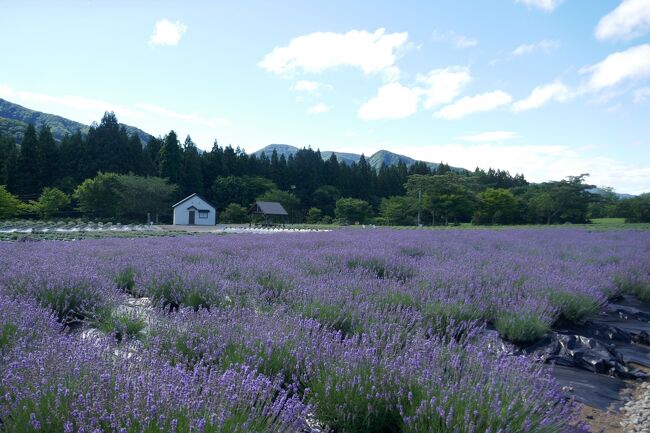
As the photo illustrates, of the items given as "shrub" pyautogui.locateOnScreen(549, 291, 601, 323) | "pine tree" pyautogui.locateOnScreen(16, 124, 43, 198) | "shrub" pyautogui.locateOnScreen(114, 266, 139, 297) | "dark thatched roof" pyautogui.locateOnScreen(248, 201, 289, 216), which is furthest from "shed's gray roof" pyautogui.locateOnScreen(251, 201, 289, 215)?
"shrub" pyautogui.locateOnScreen(549, 291, 601, 323)

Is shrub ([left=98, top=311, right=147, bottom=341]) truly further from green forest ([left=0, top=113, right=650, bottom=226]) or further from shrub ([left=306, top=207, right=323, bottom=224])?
shrub ([left=306, top=207, right=323, bottom=224])

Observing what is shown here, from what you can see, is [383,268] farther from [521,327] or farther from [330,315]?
[330,315]

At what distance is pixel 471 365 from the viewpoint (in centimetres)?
229

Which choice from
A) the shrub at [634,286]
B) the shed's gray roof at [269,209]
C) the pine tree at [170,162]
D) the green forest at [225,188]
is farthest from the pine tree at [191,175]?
the shrub at [634,286]

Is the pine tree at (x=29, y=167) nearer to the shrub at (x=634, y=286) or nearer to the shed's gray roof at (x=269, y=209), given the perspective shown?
the shed's gray roof at (x=269, y=209)

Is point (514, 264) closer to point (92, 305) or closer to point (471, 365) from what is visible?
point (471, 365)

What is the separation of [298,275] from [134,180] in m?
43.5

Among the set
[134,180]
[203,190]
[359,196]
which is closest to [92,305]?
[134,180]

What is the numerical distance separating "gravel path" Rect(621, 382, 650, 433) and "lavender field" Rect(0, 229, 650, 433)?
65 cm

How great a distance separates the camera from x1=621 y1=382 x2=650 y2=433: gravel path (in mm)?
2632

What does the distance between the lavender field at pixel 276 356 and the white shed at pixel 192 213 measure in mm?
40811

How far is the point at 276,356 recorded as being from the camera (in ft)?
8.22

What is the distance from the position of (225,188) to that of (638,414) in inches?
2133

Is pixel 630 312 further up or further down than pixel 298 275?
further down
